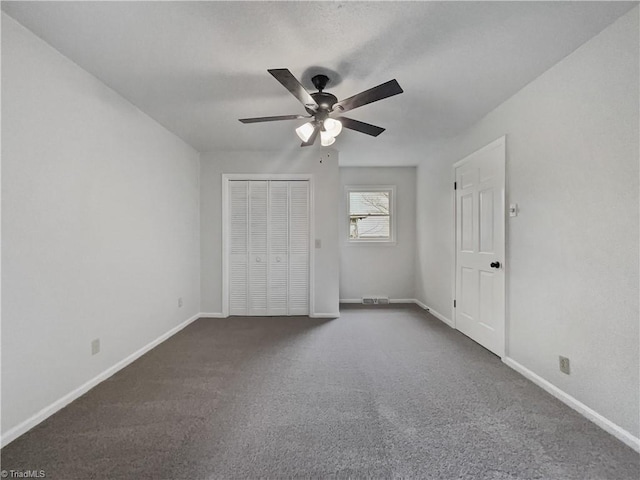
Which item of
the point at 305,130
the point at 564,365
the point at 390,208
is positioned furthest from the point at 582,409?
the point at 390,208

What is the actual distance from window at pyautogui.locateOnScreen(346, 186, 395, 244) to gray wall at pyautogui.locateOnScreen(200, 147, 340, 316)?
1110mm

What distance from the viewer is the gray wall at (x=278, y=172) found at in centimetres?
426

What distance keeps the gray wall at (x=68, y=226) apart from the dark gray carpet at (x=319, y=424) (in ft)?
1.08

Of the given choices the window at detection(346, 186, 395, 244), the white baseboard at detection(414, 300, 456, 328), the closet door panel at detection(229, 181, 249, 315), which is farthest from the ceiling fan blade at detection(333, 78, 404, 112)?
the window at detection(346, 186, 395, 244)

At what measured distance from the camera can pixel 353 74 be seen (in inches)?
88.3

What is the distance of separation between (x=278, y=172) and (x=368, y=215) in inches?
73.1

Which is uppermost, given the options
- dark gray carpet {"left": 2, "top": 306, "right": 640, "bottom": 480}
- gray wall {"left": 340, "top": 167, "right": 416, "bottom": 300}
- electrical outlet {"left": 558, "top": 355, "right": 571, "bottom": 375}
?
gray wall {"left": 340, "top": 167, "right": 416, "bottom": 300}

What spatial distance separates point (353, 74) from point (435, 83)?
69 cm

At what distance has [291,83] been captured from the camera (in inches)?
73.9

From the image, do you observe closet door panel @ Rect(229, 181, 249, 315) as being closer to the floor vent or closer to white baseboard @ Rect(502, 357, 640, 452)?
the floor vent

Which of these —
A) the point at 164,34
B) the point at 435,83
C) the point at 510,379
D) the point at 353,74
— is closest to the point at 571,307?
the point at 510,379

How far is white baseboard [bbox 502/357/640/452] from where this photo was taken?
1642mm

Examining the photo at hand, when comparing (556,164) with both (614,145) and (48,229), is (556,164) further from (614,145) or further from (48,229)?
(48,229)

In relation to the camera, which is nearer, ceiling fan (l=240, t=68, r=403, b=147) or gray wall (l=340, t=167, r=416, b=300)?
ceiling fan (l=240, t=68, r=403, b=147)
